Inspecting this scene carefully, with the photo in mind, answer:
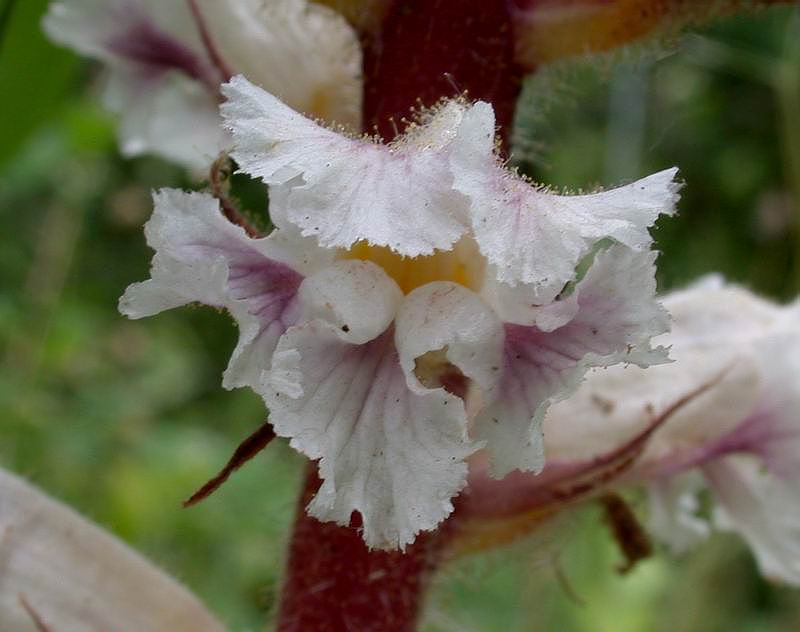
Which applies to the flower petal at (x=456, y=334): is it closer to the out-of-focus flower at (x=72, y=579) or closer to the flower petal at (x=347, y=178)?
the flower petal at (x=347, y=178)

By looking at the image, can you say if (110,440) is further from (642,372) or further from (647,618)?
(642,372)

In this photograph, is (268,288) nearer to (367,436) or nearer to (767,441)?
(367,436)

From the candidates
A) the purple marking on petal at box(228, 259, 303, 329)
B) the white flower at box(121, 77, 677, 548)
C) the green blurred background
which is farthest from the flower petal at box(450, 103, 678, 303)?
the green blurred background

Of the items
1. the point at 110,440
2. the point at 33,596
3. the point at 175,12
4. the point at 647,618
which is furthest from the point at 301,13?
the point at 110,440

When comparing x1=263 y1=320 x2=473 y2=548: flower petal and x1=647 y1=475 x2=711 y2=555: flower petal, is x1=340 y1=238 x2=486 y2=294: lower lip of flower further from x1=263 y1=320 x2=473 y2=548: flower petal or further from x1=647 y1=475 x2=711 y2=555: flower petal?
Answer: x1=647 y1=475 x2=711 y2=555: flower petal

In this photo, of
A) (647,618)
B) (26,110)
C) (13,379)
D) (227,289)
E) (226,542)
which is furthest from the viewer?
(226,542)

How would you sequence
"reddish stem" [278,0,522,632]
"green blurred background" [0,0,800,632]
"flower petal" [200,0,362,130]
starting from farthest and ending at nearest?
"green blurred background" [0,0,800,632] → "flower petal" [200,0,362,130] → "reddish stem" [278,0,522,632]
